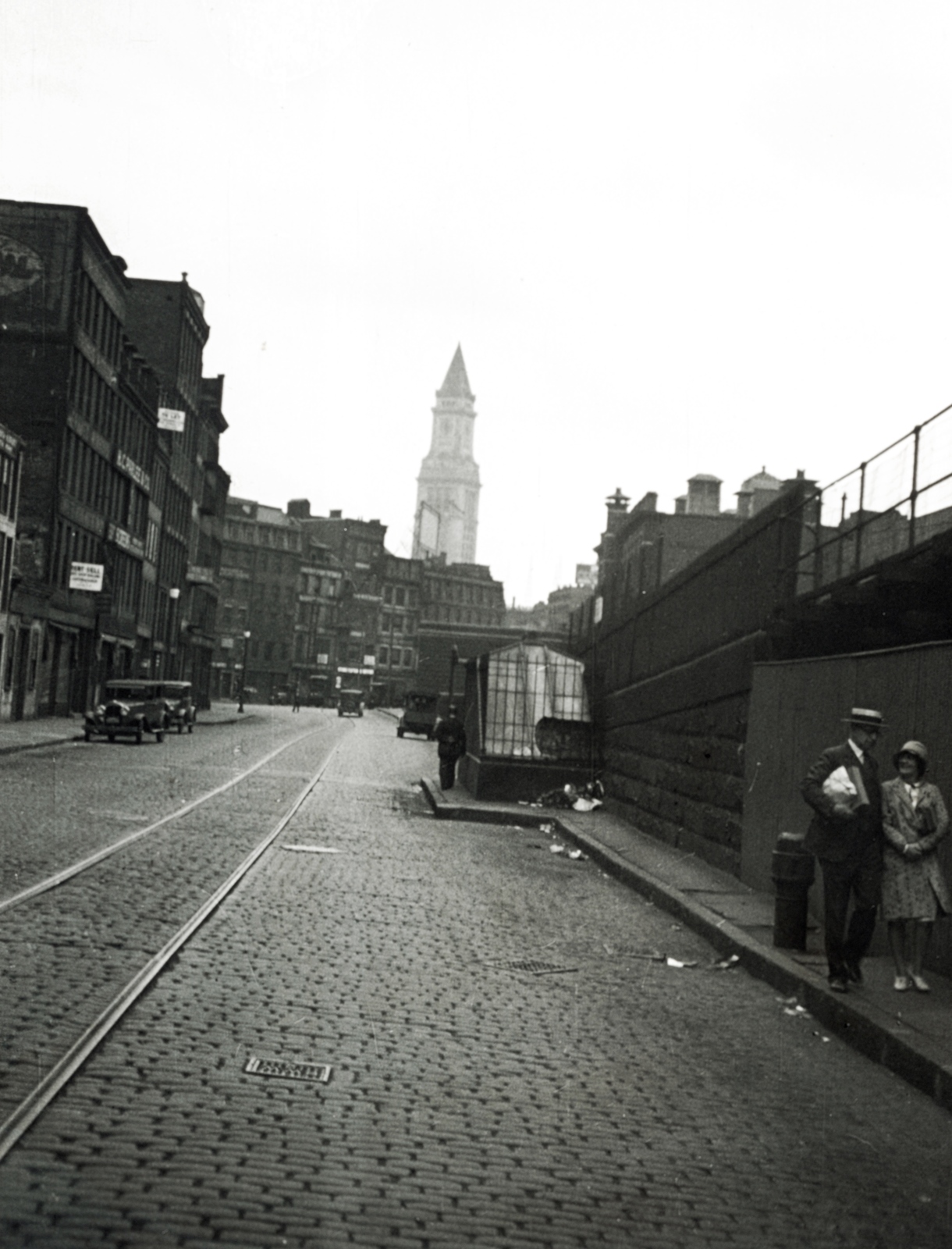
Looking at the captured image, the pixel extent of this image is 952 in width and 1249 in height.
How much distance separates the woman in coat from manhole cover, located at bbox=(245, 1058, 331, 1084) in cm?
397

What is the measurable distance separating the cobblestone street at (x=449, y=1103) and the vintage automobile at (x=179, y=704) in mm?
38464

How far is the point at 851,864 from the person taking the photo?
32.1ft

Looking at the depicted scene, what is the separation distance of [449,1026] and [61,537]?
47846mm

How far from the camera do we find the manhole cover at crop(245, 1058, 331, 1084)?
6984 millimetres

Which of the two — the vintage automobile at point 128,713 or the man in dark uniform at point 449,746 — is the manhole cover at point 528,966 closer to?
the man in dark uniform at point 449,746

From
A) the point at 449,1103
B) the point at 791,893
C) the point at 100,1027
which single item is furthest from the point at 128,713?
the point at 449,1103

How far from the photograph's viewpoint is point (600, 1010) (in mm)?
9367

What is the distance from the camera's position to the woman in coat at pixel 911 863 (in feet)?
31.3

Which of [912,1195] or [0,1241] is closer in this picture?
[0,1241]

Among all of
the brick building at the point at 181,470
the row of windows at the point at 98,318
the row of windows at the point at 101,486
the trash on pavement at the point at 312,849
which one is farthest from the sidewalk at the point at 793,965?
the brick building at the point at 181,470

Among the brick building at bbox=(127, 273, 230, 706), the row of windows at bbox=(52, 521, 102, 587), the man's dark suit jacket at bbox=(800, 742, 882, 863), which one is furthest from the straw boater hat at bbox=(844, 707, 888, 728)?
the brick building at bbox=(127, 273, 230, 706)

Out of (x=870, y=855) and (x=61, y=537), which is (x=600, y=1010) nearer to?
(x=870, y=855)

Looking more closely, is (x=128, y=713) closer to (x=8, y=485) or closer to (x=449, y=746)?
(x=8, y=485)

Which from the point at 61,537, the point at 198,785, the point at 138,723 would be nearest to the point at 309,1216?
the point at 198,785
